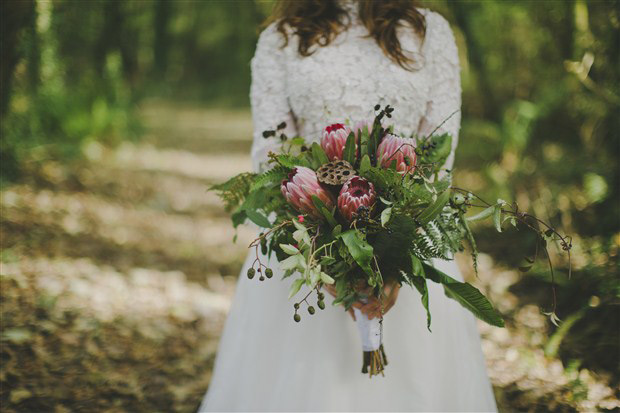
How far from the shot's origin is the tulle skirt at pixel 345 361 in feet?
6.49

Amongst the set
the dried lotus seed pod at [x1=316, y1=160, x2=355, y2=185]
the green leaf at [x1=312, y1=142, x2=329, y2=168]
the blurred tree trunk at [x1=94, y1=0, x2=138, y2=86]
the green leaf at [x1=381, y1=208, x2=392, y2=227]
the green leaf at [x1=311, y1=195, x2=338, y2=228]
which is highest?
the blurred tree trunk at [x1=94, y1=0, x2=138, y2=86]

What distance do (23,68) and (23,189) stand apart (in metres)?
1.24

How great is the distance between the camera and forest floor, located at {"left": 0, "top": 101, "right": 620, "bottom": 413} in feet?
9.71

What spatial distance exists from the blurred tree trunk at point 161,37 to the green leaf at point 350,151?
36.0 feet

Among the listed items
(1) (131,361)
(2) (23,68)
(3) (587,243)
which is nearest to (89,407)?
(1) (131,361)

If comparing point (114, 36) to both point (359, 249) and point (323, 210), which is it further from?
point (359, 249)

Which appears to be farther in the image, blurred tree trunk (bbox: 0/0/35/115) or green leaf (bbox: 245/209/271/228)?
blurred tree trunk (bbox: 0/0/35/115)

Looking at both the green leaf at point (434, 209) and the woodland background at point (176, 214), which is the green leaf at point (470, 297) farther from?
the woodland background at point (176, 214)

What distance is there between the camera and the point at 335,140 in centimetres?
166

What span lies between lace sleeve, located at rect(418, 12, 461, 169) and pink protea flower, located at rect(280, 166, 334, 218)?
837 mm

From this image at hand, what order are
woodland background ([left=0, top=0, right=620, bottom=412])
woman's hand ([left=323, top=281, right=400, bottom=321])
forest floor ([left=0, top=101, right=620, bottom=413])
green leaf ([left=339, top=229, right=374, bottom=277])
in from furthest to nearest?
woodland background ([left=0, top=0, right=620, bottom=412]) < forest floor ([left=0, top=101, right=620, bottom=413]) < woman's hand ([left=323, top=281, right=400, bottom=321]) < green leaf ([left=339, top=229, right=374, bottom=277])

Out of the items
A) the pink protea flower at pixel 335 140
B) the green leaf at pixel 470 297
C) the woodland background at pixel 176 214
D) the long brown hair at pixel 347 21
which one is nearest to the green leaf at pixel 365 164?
the pink protea flower at pixel 335 140

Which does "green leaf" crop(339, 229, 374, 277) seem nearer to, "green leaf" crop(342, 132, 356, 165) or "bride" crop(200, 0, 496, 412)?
"green leaf" crop(342, 132, 356, 165)

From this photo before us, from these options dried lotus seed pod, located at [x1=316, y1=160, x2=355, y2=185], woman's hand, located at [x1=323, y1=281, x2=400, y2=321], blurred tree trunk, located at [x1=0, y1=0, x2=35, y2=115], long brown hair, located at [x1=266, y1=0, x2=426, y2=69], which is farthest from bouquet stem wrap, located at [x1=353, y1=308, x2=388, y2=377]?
blurred tree trunk, located at [x1=0, y1=0, x2=35, y2=115]
